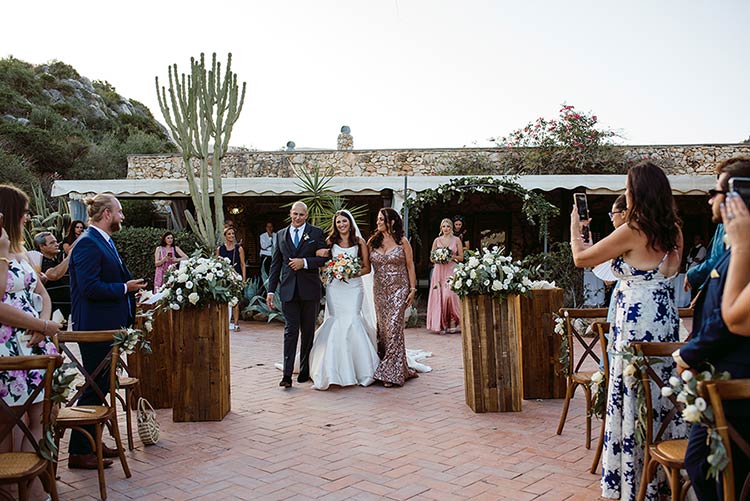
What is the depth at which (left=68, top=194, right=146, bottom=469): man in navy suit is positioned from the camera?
4434 mm

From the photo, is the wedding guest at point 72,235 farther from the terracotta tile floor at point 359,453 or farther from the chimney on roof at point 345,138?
the chimney on roof at point 345,138

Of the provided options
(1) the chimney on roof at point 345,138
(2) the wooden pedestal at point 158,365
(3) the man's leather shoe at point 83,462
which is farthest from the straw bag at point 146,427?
(1) the chimney on roof at point 345,138

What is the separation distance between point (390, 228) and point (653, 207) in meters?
3.99

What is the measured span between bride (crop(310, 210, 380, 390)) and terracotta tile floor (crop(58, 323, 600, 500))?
0.26m

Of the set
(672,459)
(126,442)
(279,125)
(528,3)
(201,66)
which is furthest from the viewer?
(279,125)

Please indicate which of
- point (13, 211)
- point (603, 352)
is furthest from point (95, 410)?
point (603, 352)

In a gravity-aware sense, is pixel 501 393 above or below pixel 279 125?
below

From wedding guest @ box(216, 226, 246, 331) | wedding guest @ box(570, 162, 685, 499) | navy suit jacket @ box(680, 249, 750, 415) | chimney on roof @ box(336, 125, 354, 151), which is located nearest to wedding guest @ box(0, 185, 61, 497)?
wedding guest @ box(570, 162, 685, 499)

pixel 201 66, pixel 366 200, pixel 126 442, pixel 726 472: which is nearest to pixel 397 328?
pixel 126 442

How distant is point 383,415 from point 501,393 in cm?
109

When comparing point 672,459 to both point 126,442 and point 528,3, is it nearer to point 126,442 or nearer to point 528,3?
point 126,442

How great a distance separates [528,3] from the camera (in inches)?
434

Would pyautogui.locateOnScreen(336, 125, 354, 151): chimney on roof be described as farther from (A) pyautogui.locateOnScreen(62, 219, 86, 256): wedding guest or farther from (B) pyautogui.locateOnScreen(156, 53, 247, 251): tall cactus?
(A) pyautogui.locateOnScreen(62, 219, 86, 256): wedding guest

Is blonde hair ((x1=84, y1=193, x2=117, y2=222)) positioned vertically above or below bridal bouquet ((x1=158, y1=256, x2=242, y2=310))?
above
